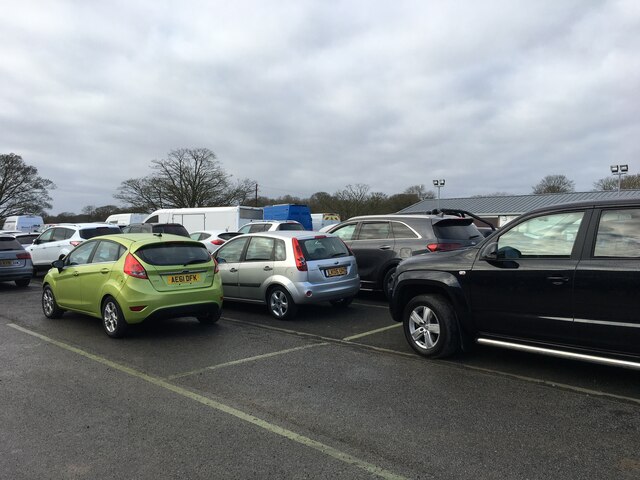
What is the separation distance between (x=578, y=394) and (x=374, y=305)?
536 cm

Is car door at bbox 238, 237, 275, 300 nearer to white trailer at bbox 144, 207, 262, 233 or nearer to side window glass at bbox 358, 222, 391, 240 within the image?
side window glass at bbox 358, 222, 391, 240

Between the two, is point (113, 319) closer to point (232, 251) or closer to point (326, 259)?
point (232, 251)

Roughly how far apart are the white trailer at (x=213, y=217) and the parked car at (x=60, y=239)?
7962mm

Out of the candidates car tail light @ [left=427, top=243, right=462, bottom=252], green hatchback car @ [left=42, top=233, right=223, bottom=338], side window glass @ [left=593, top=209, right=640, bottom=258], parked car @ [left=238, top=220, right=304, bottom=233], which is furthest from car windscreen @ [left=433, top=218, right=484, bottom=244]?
parked car @ [left=238, top=220, right=304, bottom=233]

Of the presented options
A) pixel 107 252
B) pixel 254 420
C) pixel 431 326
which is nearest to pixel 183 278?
pixel 107 252

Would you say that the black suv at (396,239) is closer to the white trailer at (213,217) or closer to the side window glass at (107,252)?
the side window glass at (107,252)

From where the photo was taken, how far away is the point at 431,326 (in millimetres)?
5656

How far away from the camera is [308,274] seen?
8.02 metres

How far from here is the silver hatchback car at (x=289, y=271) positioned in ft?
26.3

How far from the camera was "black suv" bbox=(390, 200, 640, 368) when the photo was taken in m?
4.23

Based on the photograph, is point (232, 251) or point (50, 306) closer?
point (50, 306)

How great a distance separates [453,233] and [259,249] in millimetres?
3803

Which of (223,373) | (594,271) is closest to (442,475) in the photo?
(594,271)

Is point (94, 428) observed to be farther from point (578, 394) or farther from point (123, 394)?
point (578, 394)
